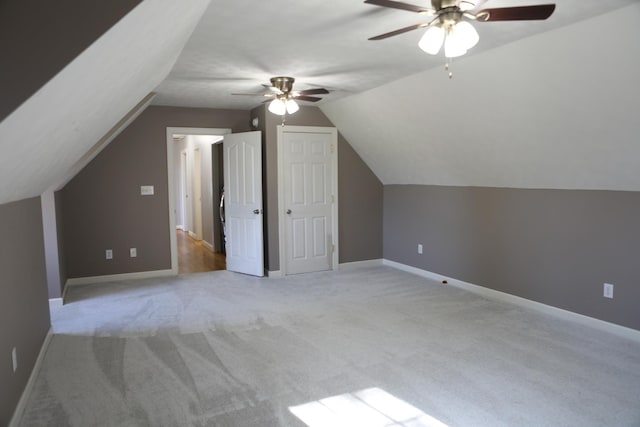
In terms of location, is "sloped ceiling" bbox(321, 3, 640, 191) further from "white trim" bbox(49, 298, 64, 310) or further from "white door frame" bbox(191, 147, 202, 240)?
"white door frame" bbox(191, 147, 202, 240)

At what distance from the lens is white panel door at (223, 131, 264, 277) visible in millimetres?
5977

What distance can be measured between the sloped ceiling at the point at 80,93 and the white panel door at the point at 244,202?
324cm

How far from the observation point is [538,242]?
445cm

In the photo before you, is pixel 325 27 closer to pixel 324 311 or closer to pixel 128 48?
pixel 128 48

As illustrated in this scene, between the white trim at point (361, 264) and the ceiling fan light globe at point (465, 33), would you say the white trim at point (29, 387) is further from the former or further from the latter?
the white trim at point (361, 264)

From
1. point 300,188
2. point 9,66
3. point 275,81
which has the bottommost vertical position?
point 300,188

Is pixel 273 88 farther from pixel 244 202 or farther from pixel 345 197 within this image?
pixel 345 197

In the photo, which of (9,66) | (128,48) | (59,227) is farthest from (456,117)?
(59,227)

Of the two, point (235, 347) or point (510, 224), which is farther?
point (510, 224)

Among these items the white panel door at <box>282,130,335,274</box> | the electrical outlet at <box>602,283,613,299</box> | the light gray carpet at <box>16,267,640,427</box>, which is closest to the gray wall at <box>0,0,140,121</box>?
the light gray carpet at <box>16,267,640,427</box>

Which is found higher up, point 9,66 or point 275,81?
point 275,81

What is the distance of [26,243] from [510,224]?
4.52m

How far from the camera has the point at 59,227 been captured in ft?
16.4

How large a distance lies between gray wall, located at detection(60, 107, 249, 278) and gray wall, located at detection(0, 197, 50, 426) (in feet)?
6.90
